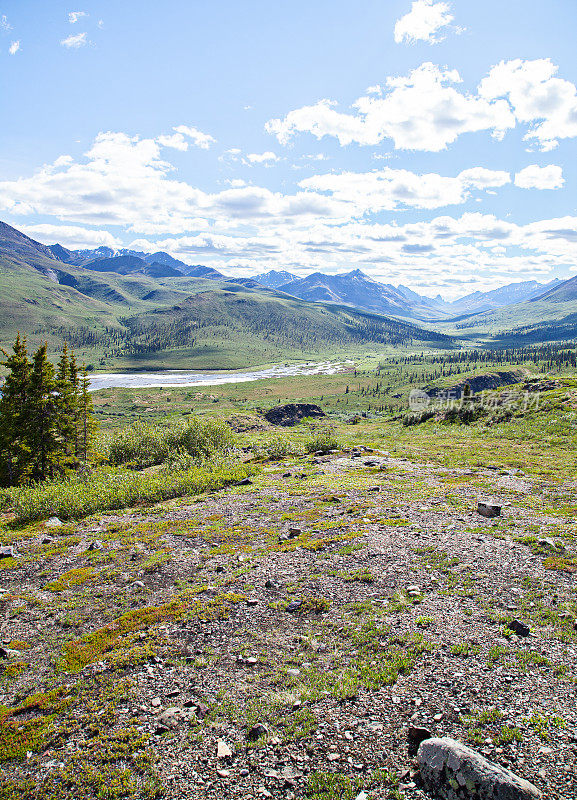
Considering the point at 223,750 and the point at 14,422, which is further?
the point at 14,422

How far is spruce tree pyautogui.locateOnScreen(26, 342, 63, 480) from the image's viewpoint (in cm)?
4106

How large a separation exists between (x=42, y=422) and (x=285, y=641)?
39.7 m

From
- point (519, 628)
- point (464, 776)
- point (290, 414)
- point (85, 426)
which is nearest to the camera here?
point (464, 776)

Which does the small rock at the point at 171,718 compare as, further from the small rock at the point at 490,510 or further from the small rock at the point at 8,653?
the small rock at the point at 490,510

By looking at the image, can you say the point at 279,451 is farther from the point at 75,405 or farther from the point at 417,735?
the point at 417,735

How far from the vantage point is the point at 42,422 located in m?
41.6

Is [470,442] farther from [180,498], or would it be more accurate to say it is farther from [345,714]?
A: [345,714]

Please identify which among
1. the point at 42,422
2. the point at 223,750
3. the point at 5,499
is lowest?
the point at 5,499

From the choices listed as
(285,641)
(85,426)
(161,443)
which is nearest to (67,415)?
(85,426)

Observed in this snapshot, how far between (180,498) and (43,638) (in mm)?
17334

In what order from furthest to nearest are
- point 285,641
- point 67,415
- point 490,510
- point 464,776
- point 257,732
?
point 67,415 < point 490,510 < point 285,641 < point 257,732 < point 464,776

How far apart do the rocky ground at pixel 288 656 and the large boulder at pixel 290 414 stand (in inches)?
4928

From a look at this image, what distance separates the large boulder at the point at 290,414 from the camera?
5812 inches

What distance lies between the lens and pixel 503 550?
55.7ft
